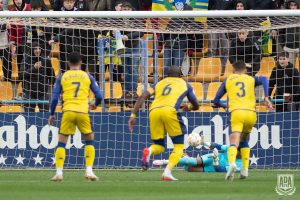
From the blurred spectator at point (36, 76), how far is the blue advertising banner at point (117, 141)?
0.40 metres

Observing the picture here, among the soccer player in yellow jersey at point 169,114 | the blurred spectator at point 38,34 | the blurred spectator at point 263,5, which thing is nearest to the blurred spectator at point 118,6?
the blurred spectator at point 38,34

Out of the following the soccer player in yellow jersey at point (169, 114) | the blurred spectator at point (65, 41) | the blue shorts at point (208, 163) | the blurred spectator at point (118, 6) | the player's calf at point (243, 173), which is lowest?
the blue shorts at point (208, 163)

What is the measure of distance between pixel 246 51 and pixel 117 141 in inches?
132

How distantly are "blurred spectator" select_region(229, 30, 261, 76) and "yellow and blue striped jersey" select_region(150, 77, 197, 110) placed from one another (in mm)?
4680

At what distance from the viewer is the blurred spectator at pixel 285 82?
70.9ft

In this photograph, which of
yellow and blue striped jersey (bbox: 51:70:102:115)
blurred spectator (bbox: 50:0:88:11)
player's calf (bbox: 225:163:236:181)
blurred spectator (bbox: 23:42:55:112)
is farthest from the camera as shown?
blurred spectator (bbox: 50:0:88:11)

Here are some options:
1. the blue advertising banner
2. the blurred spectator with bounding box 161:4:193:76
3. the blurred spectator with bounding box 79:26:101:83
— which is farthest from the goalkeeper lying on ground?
the blurred spectator with bounding box 79:26:101:83

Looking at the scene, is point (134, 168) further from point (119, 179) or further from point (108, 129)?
point (119, 179)

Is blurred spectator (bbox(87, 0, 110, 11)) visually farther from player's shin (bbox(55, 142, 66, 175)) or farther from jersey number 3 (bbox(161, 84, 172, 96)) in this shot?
player's shin (bbox(55, 142, 66, 175))

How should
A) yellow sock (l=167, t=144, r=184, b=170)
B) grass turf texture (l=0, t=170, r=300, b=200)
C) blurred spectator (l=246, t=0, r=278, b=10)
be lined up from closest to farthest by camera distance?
grass turf texture (l=0, t=170, r=300, b=200) < yellow sock (l=167, t=144, r=184, b=170) < blurred spectator (l=246, t=0, r=278, b=10)

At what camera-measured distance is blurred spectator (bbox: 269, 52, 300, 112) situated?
21625 mm

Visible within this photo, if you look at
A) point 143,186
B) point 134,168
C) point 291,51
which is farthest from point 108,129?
point 143,186

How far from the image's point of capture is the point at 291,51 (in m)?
22.0

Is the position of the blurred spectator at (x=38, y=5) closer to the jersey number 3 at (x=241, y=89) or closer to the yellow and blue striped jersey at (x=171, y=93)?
the yellow and blue striped jersey at (x=171, y=93)
